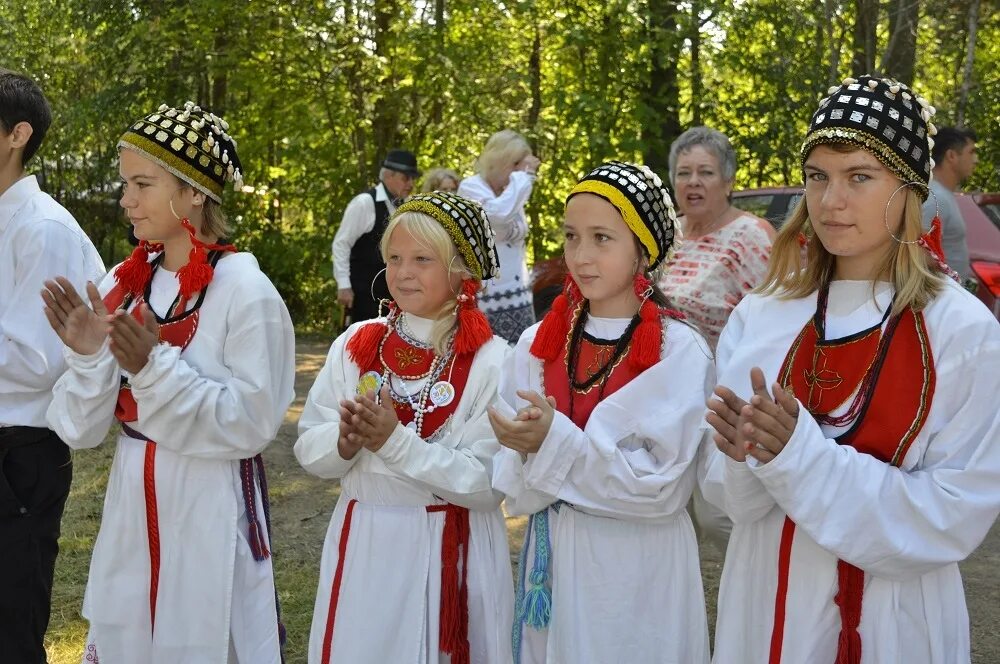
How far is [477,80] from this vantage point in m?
12.7

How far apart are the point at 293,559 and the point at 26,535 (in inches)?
78.5

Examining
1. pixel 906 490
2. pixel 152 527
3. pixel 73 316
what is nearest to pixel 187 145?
pixel 73 316

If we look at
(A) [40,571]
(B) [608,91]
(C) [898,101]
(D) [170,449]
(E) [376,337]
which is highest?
(B) [608,91]

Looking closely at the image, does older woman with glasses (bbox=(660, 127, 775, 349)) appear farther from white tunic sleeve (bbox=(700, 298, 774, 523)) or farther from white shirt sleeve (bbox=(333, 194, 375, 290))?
white shirt sleeve (bbox=(333, 194, 375, 290))

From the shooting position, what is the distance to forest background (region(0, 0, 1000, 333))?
10211mm

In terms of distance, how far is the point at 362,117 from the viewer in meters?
13.3

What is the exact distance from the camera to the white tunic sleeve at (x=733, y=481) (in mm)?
2369

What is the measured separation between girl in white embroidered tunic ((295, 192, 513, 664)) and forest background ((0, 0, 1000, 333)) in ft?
21.4

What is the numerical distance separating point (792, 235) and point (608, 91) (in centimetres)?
805

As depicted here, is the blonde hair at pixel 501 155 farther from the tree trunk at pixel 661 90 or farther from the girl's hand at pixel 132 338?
the girl's hand at pixel 132 338

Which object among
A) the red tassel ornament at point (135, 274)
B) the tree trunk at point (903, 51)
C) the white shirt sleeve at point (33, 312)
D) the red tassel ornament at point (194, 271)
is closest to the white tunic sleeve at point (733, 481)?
the red tassel ornament at point (194, 271)

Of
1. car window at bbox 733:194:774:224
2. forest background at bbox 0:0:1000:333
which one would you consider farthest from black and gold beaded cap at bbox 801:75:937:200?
forest background at bbox 0:0:1000:333

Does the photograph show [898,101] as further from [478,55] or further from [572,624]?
[478,55]

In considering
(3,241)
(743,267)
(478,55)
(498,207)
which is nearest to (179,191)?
(3,241)
